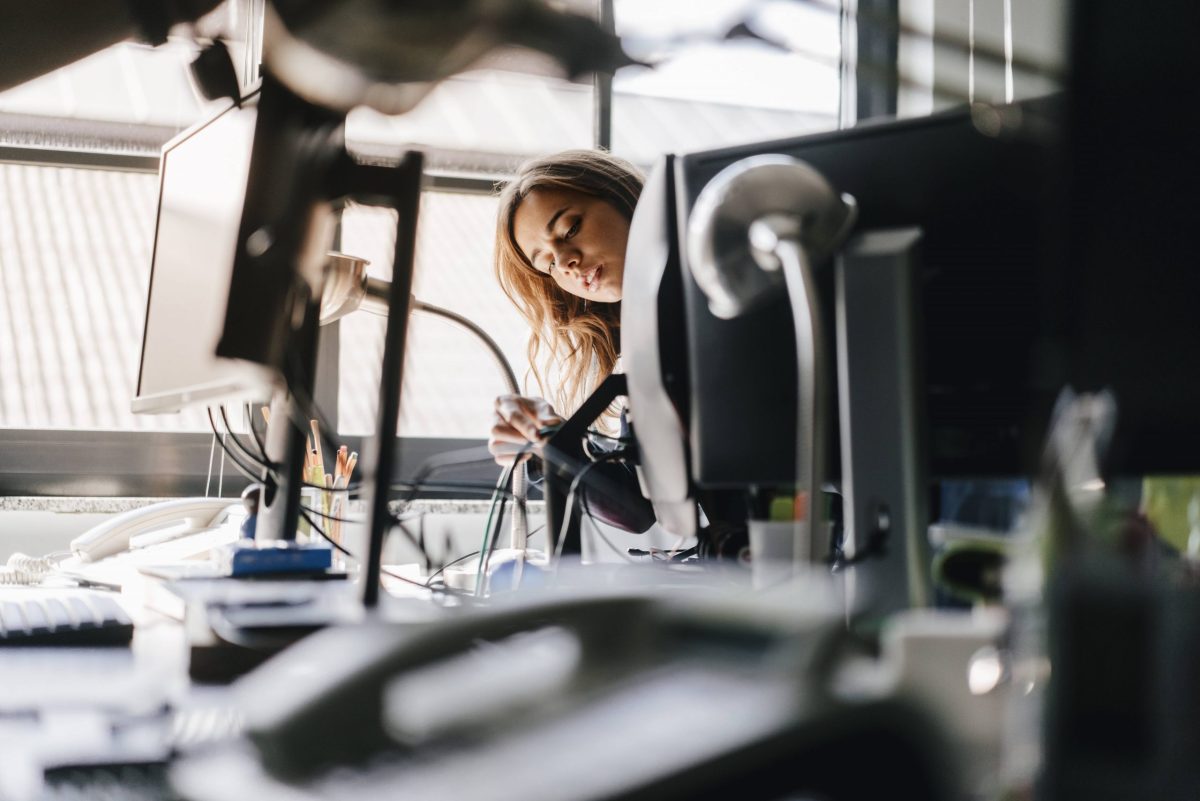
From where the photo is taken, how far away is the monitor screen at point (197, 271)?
94 cm

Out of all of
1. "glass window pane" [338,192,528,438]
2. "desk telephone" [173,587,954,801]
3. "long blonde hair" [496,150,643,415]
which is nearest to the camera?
"desk telephone" [173,587,954,801]

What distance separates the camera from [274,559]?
93 centimetres

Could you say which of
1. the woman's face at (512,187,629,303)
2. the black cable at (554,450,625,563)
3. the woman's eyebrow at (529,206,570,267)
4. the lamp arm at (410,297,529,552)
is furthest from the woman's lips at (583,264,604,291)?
the black cable at (554,450,625,563)

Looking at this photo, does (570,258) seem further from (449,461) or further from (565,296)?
(449,461)

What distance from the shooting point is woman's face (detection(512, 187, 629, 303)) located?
1.96 meters

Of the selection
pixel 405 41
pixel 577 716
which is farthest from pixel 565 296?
pixel 577 716

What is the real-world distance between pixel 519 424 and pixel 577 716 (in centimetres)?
97

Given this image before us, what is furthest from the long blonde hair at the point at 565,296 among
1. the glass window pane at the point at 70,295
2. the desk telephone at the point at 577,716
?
the desk telephone at the point at 577,716

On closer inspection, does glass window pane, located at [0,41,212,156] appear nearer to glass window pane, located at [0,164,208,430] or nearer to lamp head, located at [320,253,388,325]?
glass window pane, located at [0,164,208,430]

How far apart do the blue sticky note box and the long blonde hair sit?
1161 millimetres

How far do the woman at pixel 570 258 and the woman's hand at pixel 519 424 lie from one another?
0.84 feet

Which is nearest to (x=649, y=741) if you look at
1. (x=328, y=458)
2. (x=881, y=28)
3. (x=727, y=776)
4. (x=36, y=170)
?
(x=727, y=776)

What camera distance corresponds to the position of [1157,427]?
0.64 m

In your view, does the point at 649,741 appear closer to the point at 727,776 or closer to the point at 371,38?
the point at 727,776
